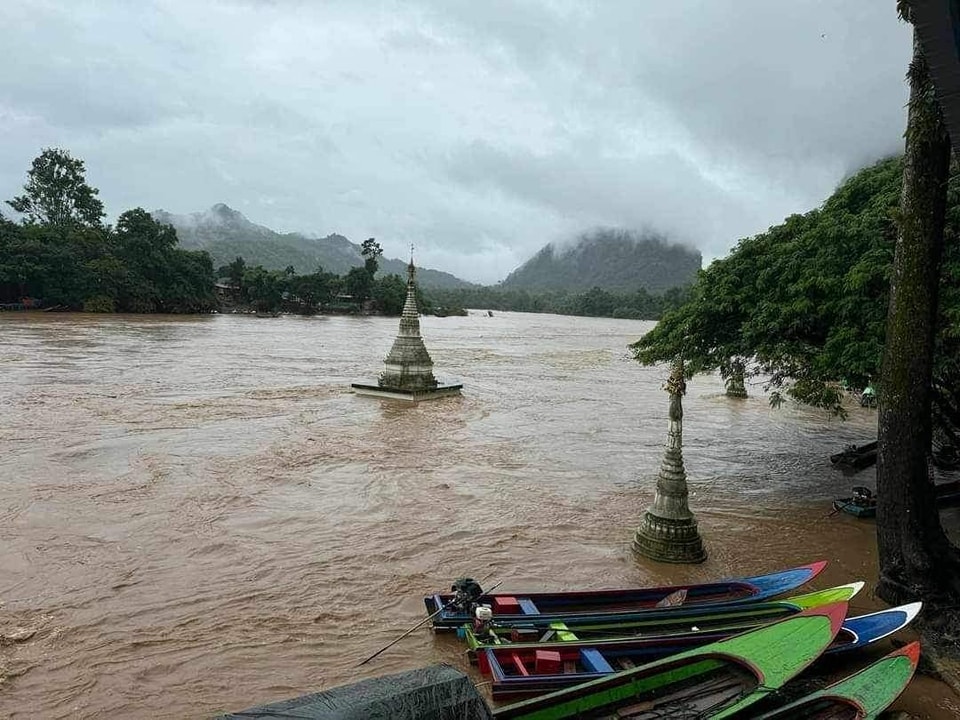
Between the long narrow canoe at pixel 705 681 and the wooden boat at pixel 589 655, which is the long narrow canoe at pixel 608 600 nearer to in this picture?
the wooden boat at pixel 589 655

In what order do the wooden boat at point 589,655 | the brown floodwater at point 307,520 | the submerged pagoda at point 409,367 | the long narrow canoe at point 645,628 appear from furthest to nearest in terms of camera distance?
the submerged pagoda at point 409,367 < the brown floodwater at point 307,520 < the long narrow canoe at point 645,628 < the wooden boat at point 589,655

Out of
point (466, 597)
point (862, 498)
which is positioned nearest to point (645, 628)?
point (466, 597)

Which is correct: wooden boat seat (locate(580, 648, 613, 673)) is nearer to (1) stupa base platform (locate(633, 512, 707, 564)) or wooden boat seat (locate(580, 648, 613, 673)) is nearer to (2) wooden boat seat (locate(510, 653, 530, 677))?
(2) wooden boat seat (locate(510, 653, 530, 677))

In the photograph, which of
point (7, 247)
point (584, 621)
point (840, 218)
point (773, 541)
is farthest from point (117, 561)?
point (7, 247)

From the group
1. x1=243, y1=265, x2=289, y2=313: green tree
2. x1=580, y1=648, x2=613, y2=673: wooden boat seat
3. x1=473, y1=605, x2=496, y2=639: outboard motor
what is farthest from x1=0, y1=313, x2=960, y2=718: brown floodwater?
Result: x1=243, y1=265, x2=289, y2=313: green tree

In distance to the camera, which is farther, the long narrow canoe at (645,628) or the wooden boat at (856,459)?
the wooden boat at (856,459)

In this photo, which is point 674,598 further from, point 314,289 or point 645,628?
point 314,289

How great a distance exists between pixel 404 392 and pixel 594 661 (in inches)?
713

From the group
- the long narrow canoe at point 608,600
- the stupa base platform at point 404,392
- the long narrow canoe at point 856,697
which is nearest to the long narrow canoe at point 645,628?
the long narrow canoe at point 608,600

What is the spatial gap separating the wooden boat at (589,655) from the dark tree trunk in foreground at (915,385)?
112 centimetres

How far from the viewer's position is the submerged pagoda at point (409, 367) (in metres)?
23.1

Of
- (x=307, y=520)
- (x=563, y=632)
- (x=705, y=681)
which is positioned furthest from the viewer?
(x=307, y=520)

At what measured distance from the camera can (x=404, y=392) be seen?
2303cm

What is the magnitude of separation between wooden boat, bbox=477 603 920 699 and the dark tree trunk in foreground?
1120 millimetres
